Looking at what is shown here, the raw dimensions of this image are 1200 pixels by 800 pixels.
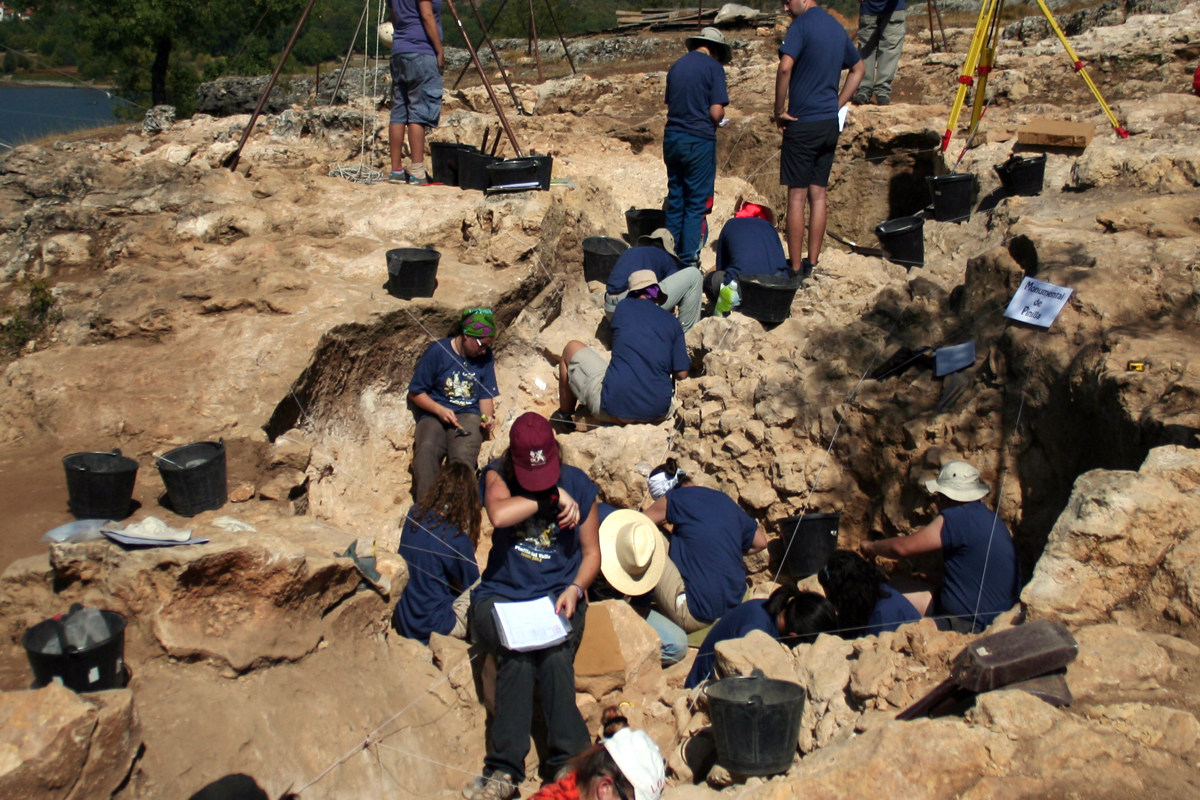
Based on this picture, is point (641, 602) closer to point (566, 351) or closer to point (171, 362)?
point (566, 351)

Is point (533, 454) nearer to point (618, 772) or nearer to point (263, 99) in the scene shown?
point (618, 772)

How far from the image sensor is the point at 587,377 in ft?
19.9

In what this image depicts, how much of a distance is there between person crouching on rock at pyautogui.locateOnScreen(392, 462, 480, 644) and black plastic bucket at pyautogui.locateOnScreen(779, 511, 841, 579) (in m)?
1.77

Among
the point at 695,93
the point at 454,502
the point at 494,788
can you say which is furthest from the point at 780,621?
the point at 695,93

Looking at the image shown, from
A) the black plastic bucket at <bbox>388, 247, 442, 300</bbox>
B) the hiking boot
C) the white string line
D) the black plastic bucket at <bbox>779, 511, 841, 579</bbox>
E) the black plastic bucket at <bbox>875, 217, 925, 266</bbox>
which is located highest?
the black plastic bucket at <bbox>875, 217, 925, 266</bbox>

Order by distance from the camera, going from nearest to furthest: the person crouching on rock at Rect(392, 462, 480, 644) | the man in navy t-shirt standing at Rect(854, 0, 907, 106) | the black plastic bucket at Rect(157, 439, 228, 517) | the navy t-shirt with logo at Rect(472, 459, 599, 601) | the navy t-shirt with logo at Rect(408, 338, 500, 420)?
1. the navy t-shirt with logo at Rect(472, 459, 599, 601)
2. the black plastic bucket at Rect(157, 439, 228, 517)
3. the person crouching on rock at Rect(392, 462, 480, 644)
4. the navy t-shirt with logo at Rect(408, 338, 500, 420)
5. the man in navy t-shirt standing at Rect(854, 0, 907, 106)

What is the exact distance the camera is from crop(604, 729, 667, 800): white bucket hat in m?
3.02

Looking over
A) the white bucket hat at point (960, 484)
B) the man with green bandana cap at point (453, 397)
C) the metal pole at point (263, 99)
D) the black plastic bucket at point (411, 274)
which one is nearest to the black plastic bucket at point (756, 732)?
the white bucket hat at point (960, 484)

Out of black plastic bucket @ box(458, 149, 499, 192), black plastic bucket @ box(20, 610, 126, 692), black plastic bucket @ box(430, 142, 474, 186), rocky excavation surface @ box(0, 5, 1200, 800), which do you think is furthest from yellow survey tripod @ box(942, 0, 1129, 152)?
black plastic bucket @ box(20, 610, 126, 692)

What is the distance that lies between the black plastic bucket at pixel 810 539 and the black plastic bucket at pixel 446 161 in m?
4.70

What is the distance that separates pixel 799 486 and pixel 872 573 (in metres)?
1.26

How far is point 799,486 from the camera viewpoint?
17.2 ft

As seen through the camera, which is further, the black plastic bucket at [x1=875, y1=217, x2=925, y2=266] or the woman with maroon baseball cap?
the black plastic bucket at [x1=875, y1=217, x2=925, y2=266]

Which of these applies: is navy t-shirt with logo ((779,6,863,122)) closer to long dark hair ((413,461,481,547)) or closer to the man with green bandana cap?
the man with green bandana cap
